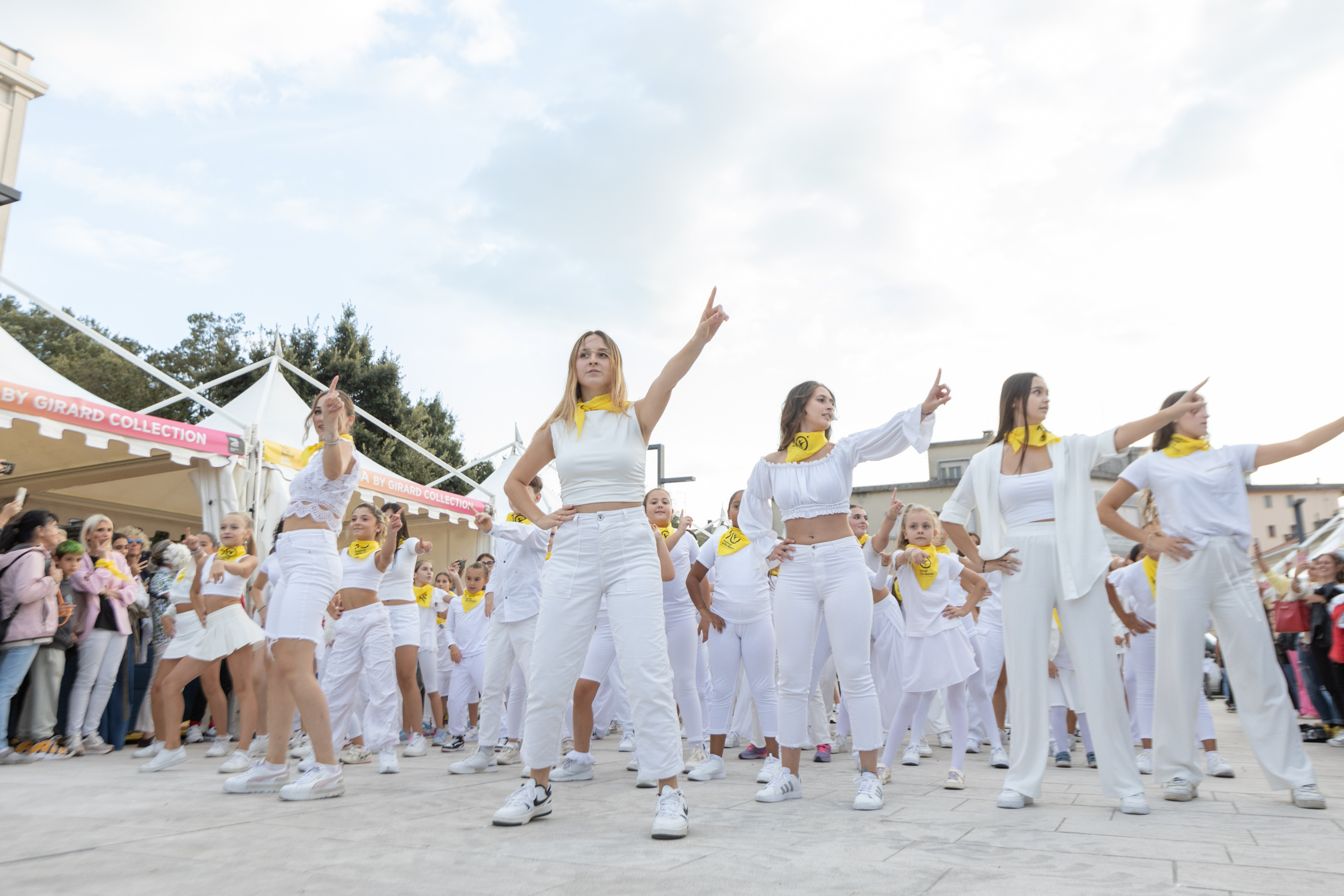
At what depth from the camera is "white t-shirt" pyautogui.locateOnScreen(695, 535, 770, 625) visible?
21.3ft

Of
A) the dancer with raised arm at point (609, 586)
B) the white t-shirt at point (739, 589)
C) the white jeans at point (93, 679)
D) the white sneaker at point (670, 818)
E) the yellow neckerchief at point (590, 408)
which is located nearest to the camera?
the white sneaker at point (670, 818)

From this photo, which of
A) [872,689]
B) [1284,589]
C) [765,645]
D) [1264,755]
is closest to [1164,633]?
[1264,755]

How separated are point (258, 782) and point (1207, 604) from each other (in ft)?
16.2

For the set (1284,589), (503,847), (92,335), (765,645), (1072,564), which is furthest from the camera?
(92,335)

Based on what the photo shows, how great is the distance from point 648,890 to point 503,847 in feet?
Answer: 2.88

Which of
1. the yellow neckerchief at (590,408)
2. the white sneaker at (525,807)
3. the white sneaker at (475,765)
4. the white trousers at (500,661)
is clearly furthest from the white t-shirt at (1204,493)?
the white sneaker at (475,765)

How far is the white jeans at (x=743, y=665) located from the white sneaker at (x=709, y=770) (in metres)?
0.21

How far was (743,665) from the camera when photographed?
266 inches

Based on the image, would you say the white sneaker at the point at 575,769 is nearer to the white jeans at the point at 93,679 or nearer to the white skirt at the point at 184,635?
the white skirt at the point at 184,635

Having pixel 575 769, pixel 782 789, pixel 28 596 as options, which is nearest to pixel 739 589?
pixel 575 769

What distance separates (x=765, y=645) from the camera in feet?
21.1

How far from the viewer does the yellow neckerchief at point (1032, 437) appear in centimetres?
457

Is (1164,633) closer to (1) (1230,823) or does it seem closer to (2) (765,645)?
(1) (1230,823)

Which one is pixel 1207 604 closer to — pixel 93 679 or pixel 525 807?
pixel 525 807
